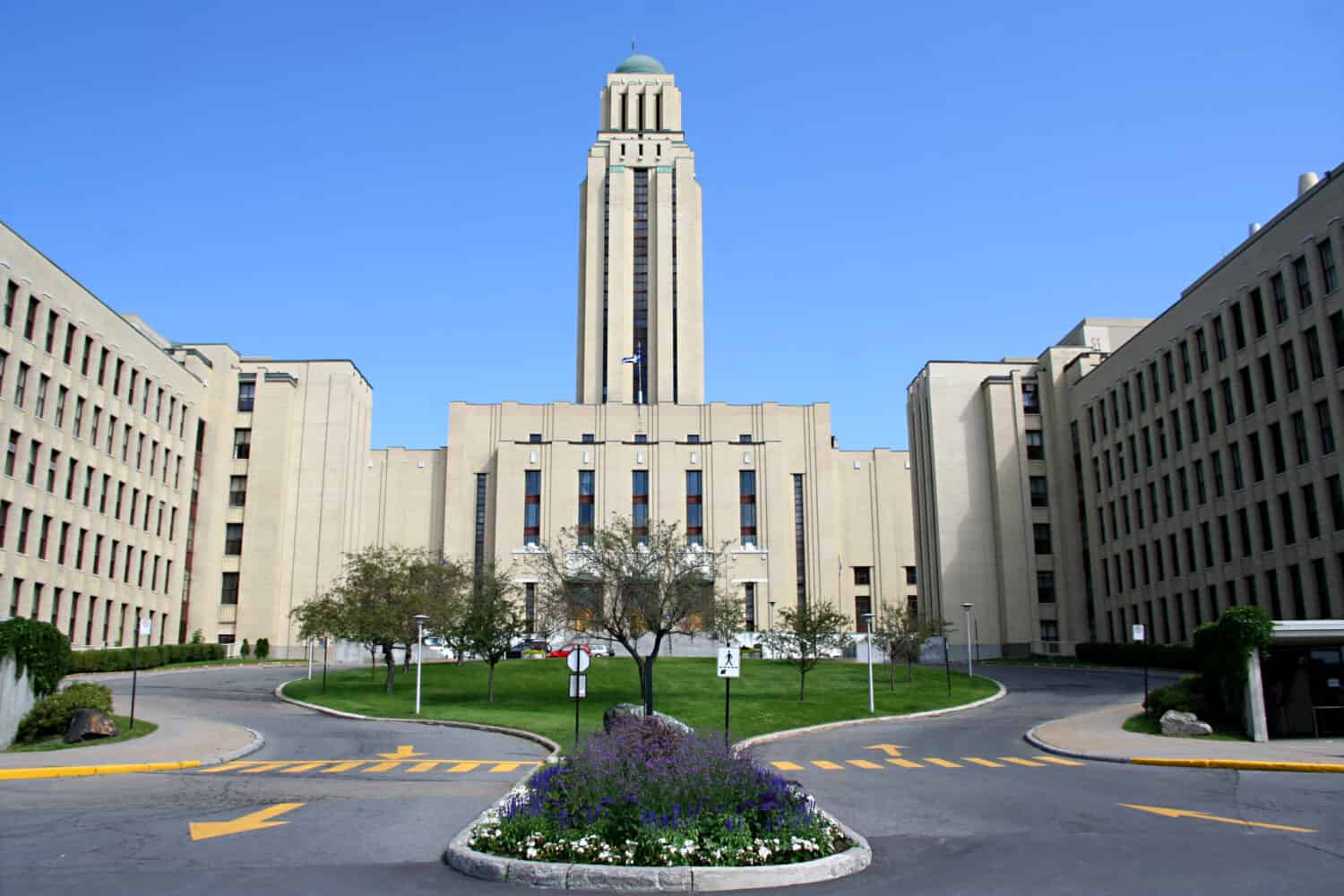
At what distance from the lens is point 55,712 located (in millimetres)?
27203

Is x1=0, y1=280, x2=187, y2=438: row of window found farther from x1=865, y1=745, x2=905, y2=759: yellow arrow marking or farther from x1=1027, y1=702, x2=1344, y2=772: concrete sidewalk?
x1=1027, y1=702, x2=1344, y2=772: concrete sidewalk

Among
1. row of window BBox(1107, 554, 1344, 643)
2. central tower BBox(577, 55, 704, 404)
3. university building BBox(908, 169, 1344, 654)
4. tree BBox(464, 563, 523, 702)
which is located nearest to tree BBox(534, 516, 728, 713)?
tree BBox(464, 563, 523, 702)

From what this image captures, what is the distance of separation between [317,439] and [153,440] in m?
14.4

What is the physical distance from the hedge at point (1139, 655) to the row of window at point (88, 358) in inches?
2132

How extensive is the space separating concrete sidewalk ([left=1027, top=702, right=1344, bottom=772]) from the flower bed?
1440 centimetres

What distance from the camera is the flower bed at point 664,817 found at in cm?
1098

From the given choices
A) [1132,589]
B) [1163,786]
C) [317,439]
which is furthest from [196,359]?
[1163,786]

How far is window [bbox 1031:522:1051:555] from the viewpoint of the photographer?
77500 millimetres

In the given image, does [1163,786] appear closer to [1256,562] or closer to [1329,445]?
[1329,445]

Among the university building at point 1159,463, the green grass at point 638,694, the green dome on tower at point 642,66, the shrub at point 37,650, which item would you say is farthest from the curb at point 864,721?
the green dome on tower at point 642,66

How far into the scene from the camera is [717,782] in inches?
475

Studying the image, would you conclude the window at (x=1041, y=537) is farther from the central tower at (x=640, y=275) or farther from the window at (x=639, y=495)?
the central tower at (x=640, y=275)

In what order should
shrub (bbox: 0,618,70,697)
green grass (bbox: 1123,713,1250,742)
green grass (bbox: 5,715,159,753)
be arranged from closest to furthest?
1. green grass (bbox: 5,715,159,753)
2. shrub (bbox: 0,618,70,697)
3. green grass (bbox: 1123,713,1250,742)

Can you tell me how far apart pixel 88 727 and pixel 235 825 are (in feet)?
52.5
